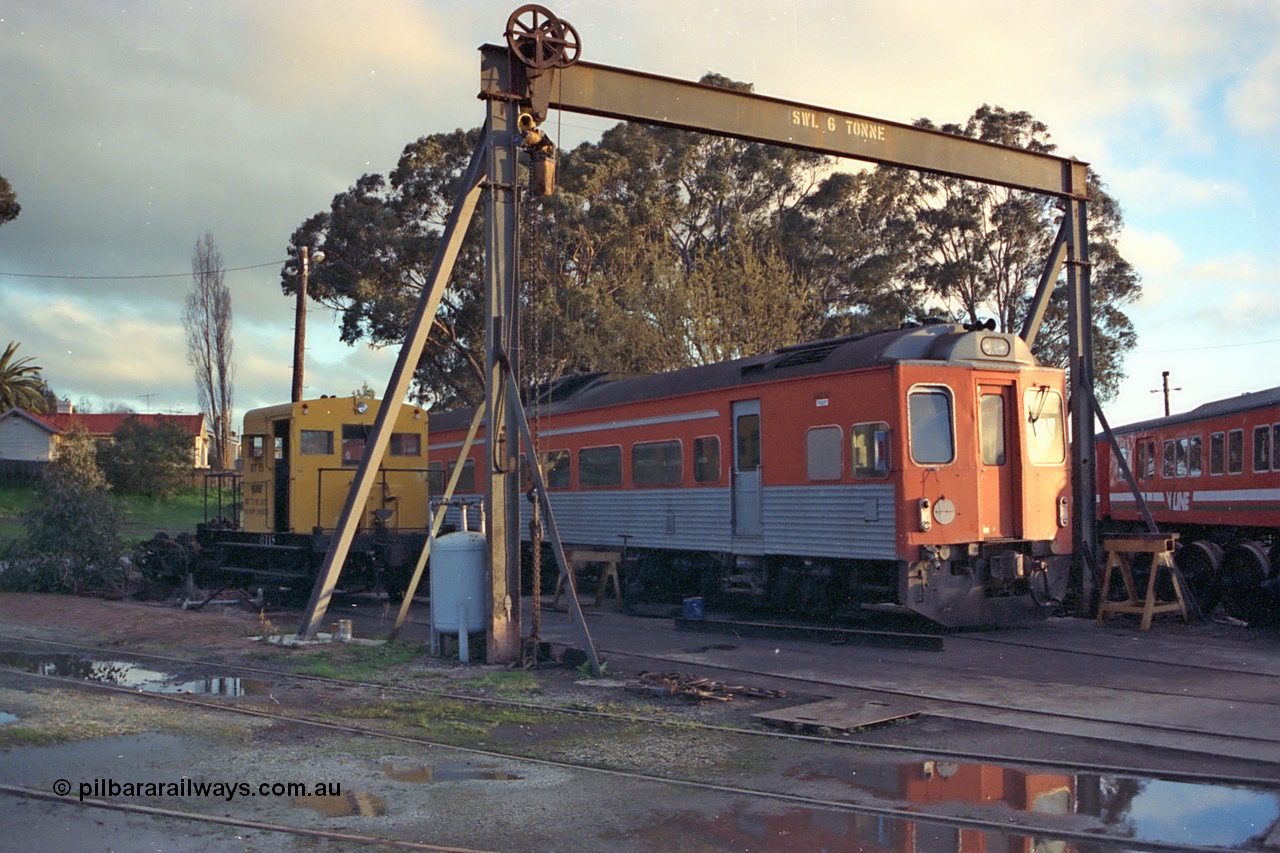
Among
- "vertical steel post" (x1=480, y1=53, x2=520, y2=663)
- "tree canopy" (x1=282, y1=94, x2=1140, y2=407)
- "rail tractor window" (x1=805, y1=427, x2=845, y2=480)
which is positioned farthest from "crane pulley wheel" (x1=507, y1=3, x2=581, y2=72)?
"tree canopy" (x1=282, y1=94, x2=1140, y2=407)

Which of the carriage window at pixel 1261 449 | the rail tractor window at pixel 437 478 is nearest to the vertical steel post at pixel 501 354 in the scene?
the carriage window at pixel 1261 449

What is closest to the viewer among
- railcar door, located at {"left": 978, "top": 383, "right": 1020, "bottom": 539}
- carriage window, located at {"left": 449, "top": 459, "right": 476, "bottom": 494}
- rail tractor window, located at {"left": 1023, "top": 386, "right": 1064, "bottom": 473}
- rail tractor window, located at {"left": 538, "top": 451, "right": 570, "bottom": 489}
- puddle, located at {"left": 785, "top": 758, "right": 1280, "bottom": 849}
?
puddle, located at {"left": 785, "top": 758, "right": 1280, "bottom": 849}

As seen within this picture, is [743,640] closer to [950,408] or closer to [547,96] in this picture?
[950,408]

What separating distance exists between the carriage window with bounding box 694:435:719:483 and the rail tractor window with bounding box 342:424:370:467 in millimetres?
5970

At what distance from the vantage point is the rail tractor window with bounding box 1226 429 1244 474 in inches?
676

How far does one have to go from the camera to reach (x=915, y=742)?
7.89m

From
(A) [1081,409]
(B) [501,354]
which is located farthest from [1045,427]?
(B) [501,354]

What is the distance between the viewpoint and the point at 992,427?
45.4 ft

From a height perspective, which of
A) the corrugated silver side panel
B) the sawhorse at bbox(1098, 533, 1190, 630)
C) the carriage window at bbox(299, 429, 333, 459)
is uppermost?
the carriage window at bbox(299, 429, 333, 459)

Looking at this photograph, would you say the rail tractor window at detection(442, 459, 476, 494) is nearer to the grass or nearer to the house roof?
Result: the grass

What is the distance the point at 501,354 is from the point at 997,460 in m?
6.26

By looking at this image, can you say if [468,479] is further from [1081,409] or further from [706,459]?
[1081,409]

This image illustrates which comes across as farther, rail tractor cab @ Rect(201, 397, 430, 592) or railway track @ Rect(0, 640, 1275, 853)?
rail tractor cab @ Rect(201, 397, 430, 592)

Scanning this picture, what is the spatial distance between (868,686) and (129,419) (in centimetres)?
4478
